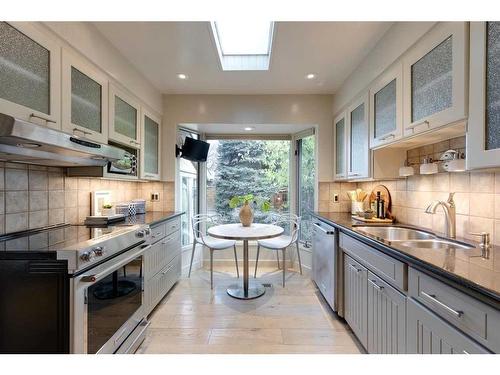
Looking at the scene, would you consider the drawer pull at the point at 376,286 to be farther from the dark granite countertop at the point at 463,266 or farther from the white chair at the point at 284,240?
the white chair at the point at 284,240

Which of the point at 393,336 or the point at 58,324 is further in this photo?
the point at 393,336

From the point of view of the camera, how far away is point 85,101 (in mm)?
1804

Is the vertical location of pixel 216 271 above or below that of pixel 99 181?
below

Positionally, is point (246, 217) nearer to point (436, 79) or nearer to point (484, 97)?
point (436, 79)

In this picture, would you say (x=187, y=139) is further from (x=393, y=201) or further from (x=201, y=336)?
(x=393, y=201)

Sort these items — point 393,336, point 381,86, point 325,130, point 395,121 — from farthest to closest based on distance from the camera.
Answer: point 325,130 < point 381,86 < point 395,121 < point 393,336

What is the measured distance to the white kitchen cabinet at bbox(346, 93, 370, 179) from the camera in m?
2.26

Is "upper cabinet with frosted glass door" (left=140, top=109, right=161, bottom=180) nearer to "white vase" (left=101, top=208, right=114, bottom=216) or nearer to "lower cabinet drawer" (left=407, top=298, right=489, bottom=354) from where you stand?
"white vase" (left=101, top=208, right=114, bottom=216)

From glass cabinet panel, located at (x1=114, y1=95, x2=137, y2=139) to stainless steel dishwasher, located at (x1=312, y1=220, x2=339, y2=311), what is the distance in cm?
216

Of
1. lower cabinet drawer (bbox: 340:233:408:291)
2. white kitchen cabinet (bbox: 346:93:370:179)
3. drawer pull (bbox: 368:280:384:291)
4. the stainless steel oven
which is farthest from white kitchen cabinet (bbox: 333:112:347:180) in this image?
the stainless steel oven

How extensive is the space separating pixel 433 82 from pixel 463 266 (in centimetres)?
101
